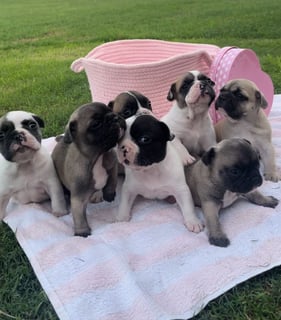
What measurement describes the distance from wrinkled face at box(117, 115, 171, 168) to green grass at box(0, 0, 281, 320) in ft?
2.69

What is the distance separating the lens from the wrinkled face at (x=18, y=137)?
2.86 m

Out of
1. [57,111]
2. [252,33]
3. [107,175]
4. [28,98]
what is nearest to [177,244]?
[107,175]

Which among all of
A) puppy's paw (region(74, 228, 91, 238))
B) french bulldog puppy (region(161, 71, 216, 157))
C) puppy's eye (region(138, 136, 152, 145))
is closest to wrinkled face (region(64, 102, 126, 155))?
puppy's eye (region(138, 136, 152, 145))

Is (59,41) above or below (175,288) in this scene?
below

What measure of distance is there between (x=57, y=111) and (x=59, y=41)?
4.75m

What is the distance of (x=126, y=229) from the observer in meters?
2.86

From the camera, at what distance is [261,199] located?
3.00 metres

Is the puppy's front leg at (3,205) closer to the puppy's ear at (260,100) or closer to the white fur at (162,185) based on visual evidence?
the white fur at (162,185)

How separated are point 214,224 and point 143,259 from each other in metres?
0.46

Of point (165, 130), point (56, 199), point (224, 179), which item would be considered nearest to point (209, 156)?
point (224, 179)

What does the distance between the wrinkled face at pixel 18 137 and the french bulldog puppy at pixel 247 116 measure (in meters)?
1.28

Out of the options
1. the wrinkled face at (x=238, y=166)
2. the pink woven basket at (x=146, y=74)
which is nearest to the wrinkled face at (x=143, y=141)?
the wrinkled face at (x=238, y=166)

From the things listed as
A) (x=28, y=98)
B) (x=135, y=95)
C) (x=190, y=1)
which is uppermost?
(x=135, y=95)

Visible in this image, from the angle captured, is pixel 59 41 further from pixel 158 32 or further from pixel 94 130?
pixel 94 130
